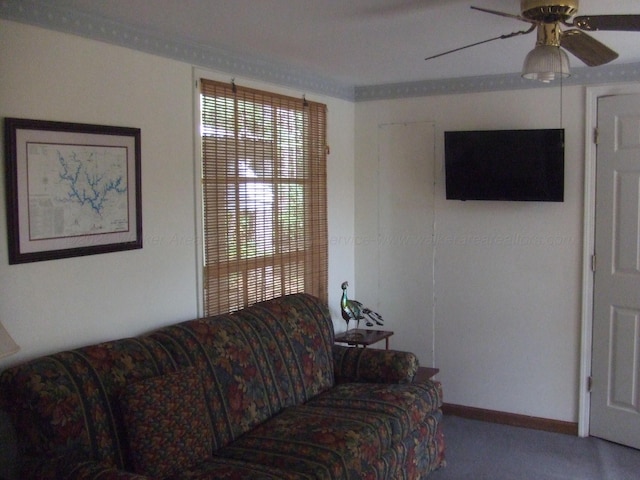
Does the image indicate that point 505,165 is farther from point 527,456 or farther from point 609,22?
point 609,22

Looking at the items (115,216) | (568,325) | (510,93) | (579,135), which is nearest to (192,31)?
(115,216)

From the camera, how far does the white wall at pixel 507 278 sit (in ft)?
13.8

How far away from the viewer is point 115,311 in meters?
2.94

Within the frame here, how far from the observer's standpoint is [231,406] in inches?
117

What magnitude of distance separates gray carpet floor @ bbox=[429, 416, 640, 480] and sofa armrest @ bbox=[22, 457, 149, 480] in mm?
2045

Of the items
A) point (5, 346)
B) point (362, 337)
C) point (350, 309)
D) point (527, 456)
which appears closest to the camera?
point (5, 346)

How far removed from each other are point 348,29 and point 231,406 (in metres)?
1.91

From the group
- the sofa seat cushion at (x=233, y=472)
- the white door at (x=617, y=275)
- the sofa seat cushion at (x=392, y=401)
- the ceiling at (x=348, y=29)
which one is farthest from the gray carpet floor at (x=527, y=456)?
the ceiling at (x=348, y=29)

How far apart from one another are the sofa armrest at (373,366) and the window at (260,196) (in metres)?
0.62

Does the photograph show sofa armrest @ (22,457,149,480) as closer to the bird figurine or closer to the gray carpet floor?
the gray carpet floor

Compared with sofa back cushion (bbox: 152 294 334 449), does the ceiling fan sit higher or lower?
higher

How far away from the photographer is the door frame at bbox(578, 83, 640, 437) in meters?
4.02

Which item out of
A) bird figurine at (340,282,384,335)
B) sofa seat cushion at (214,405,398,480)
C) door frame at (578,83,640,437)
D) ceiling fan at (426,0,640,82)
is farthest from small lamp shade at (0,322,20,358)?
door frame at (578,83,640,437)

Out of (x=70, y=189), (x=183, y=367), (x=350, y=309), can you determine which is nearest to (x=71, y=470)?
(x=183, y=367)
